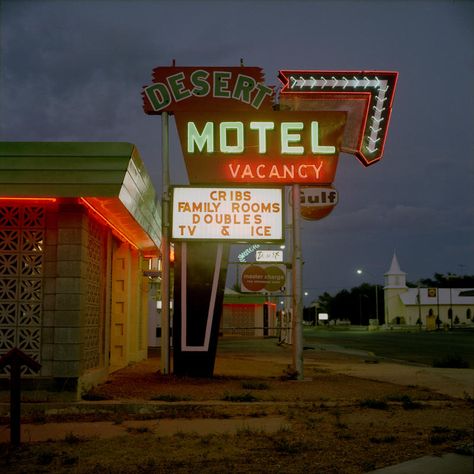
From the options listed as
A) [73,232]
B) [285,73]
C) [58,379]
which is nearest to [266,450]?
[58,379]

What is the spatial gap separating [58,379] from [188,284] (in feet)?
14.3

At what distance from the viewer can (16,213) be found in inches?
413

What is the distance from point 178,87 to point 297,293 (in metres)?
5.19

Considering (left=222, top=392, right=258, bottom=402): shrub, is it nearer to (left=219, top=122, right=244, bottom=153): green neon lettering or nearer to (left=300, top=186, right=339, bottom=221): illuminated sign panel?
(left=219, top=122, right=244, bottom=153): green neon lettering

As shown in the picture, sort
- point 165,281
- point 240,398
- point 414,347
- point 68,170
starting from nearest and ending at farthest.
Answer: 1. point 68,170
2. point 240,398
3. point 165,281
4. point 414,347

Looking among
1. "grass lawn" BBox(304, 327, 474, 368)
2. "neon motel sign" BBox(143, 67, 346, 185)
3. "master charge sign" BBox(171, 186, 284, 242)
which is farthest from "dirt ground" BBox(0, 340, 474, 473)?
"grass lawn" BBox(304, 327, 474, 368)

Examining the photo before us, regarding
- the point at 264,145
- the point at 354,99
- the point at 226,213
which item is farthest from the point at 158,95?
the point at 354,99

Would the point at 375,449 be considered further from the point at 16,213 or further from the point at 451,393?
the point at 16,213

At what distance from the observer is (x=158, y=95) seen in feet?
46.7

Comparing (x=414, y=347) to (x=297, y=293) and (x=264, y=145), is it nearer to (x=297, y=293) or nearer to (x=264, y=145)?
(x=297, y=293)

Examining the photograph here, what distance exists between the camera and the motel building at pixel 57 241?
9.49m

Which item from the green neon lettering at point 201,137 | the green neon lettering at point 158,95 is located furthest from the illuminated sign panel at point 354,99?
the green neon lettering at point 158,95

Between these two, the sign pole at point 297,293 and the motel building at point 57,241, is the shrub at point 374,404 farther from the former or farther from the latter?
the motel building at point 57,241

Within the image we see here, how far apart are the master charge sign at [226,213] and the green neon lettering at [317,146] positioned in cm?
118
